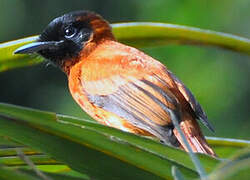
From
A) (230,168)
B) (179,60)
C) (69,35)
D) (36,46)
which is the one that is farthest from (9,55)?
(179,60)

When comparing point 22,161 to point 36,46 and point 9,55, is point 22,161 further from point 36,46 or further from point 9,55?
point 36,46

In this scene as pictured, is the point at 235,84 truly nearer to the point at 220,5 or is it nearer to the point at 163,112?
the point at 220,5

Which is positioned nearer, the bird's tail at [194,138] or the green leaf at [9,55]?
the green leaf at [9,55]

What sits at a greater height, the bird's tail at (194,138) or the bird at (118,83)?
the bird at (118,83)

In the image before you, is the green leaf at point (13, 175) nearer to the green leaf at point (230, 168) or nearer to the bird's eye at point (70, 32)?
the green leaf at point (230, 168)

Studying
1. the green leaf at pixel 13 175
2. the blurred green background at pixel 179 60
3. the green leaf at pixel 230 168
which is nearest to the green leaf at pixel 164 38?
the green leaf at pixel 13 175
